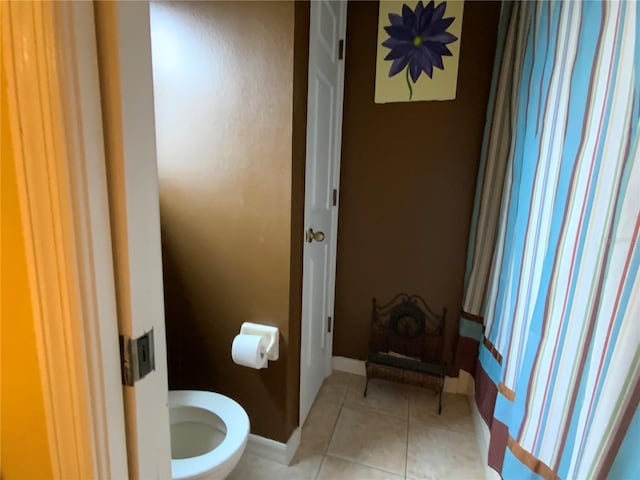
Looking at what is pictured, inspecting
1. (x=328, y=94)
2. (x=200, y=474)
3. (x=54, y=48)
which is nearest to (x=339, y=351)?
(x=200, y=474)

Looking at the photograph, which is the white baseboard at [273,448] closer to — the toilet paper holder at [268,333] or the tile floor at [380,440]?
the tile floor at [380,440]

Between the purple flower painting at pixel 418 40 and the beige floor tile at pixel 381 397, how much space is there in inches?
68.7

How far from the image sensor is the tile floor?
4.91 feet

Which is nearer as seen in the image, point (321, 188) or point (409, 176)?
point (321, 188)

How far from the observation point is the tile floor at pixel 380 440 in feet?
4.91

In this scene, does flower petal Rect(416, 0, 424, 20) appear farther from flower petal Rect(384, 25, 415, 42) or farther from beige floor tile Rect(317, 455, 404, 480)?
beige floor tile Rect(317, 455, 404, 480)

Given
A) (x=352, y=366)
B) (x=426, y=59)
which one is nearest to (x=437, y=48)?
(x=426, y=59)

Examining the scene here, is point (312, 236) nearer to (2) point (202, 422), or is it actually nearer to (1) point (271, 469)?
(2) point (202, 422)

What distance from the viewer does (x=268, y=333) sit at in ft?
4.54

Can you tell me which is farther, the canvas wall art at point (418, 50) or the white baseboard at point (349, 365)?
the white baseboard at point (349, 365)

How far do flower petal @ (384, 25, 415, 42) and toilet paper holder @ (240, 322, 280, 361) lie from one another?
1.67m

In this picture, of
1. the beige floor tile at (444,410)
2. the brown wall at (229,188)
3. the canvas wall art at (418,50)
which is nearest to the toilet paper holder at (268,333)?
the brown wall at (229,188)

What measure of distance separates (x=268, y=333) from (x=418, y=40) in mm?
1708

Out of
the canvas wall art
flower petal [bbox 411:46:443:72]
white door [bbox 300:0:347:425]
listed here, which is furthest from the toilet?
flower petal [bbox 411:46:443:72]
